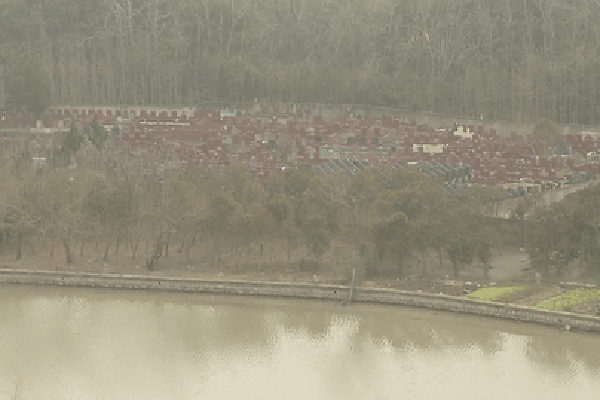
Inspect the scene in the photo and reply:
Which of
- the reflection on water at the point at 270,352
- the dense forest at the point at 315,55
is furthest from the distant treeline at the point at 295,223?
the dense forest at the point at 315,55

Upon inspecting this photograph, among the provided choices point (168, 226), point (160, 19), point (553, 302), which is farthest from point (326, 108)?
point (553, 302)

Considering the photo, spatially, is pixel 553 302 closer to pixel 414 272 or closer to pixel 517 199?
pixel 414 272

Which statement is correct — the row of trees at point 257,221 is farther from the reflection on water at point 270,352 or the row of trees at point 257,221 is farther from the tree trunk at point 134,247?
the reflection on water at point 270,352

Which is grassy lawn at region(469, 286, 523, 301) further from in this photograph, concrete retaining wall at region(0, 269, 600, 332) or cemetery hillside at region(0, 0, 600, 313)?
concrete retaining wall at region(0, 269, 600, 332)

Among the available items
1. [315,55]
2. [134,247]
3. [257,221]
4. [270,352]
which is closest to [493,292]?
[270,352]

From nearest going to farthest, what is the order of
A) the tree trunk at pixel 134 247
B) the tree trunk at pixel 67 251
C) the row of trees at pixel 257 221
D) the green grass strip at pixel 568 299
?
the green grass strip at pixel 568 299
the row of trees at pixel 257 221
the tree trunk at pixel 67 251
the tree trunk at pixel 134 247

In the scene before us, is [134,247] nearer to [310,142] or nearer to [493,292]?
[493,292]
